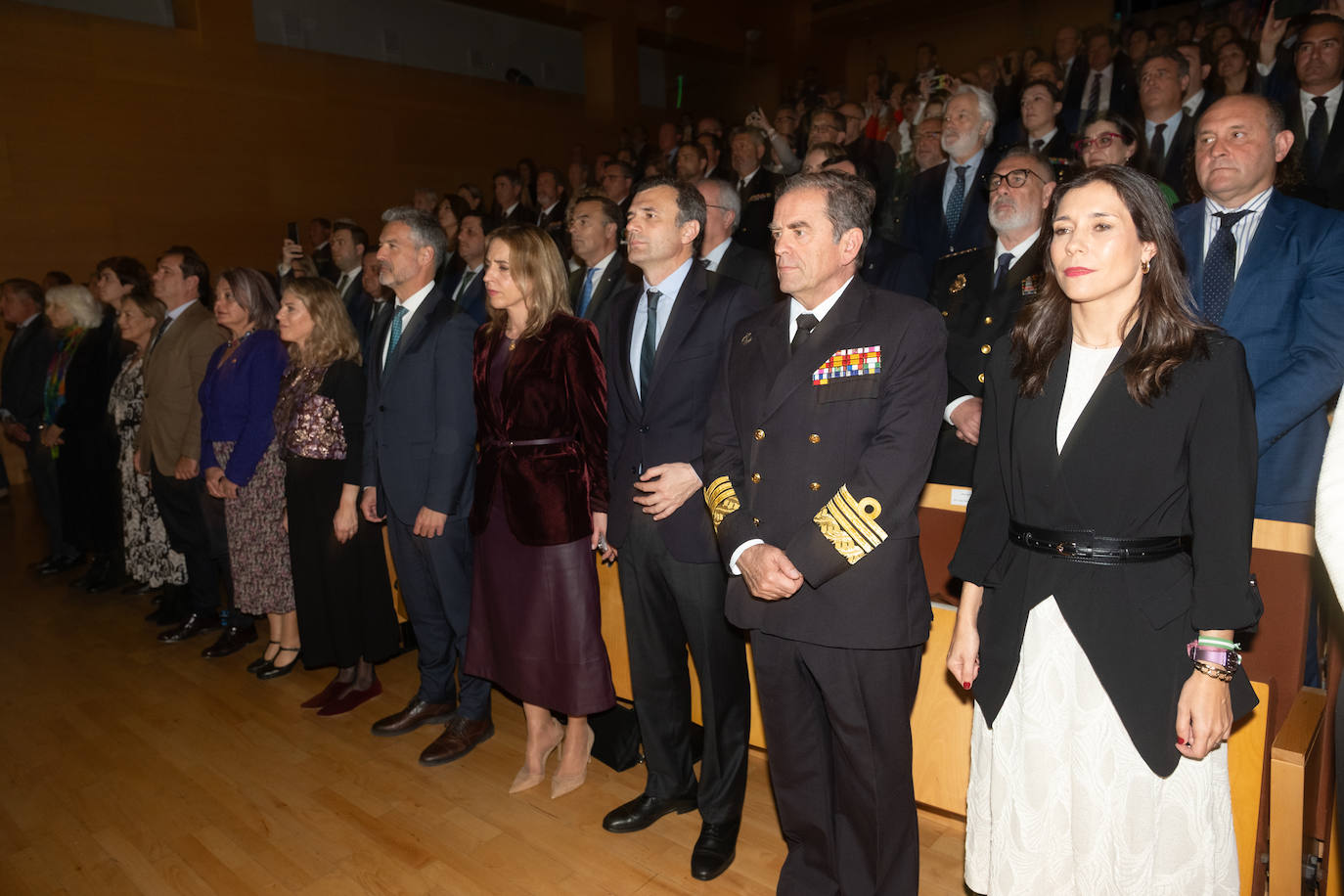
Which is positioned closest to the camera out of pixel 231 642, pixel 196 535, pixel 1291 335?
pixel 1291 335

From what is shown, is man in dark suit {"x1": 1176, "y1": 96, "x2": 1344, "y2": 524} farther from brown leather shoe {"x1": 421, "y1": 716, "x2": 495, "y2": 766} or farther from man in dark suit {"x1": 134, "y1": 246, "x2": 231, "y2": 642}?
man in dark suit {"x1": 134, "y1": 246, "x2": 231, "y2": 642}

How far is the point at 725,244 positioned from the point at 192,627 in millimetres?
2981

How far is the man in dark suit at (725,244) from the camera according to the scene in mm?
3166

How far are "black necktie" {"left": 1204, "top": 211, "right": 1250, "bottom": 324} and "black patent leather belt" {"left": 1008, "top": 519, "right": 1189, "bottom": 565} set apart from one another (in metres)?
1.07

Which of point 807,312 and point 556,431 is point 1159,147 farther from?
point 556,431

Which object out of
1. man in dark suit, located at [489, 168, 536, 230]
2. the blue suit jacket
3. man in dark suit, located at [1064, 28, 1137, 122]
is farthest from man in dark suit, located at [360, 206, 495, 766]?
man in dark suit, located at [1064, 28, 1137, 122]

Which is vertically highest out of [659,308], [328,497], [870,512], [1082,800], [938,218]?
[938,218]

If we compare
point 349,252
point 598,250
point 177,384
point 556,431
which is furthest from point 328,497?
point 349,252

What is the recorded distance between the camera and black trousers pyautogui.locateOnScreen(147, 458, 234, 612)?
3.71 metres

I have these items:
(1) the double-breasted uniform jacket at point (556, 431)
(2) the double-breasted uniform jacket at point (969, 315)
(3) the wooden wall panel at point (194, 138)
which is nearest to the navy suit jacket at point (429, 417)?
(1) the double-breasted uniform jacket at point (556, 431)

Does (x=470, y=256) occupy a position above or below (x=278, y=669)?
above

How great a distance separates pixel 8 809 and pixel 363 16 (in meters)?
8.57

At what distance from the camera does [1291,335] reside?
209 centimetres

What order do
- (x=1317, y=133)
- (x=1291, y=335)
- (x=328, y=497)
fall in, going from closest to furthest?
1. (x=1291, y=335)
2. (x=328, y=497)
3. (x=1317, y=133)
